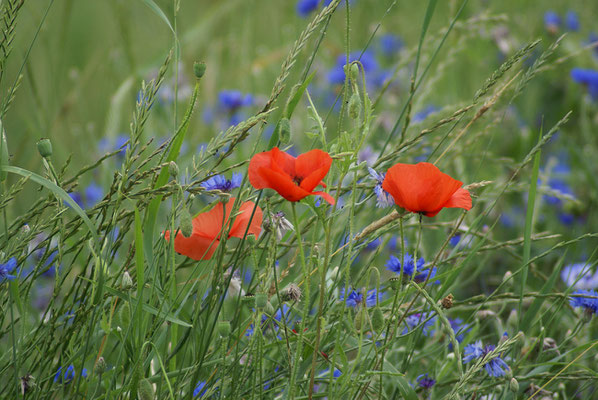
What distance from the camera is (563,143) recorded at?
81.7 inches

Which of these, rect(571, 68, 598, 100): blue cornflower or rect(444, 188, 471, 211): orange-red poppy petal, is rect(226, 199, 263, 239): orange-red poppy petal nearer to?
rect(444, 188, 471, 211): orange-red poppy petal

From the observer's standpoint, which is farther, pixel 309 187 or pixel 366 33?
pixel 366 33

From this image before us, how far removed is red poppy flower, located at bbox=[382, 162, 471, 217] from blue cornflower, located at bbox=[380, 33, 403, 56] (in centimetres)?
214

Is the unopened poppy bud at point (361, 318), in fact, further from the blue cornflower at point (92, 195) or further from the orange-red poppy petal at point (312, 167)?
the blue cornflower at point (92, 195)

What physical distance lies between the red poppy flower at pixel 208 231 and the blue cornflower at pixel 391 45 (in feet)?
6.82

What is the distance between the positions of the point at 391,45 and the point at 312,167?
7.25ft

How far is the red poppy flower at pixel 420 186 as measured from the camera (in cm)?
66

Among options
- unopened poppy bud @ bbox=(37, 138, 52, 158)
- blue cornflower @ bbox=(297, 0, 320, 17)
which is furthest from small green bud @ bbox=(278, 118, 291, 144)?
blue cornflower @ bbox=(297, 0, 320, 17)

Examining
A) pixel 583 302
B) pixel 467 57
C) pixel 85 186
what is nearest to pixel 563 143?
pixel 467 57

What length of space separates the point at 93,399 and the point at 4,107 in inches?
13.4

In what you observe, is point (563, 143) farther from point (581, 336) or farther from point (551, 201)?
point (581, 336)

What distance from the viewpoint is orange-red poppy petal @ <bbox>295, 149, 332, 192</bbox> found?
0.61m

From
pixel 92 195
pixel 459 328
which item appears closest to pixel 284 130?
pixel 459 328

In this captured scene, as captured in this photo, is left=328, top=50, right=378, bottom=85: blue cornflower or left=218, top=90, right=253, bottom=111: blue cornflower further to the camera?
left=328, top=50, right=378, bottom=85: blue cornflower
